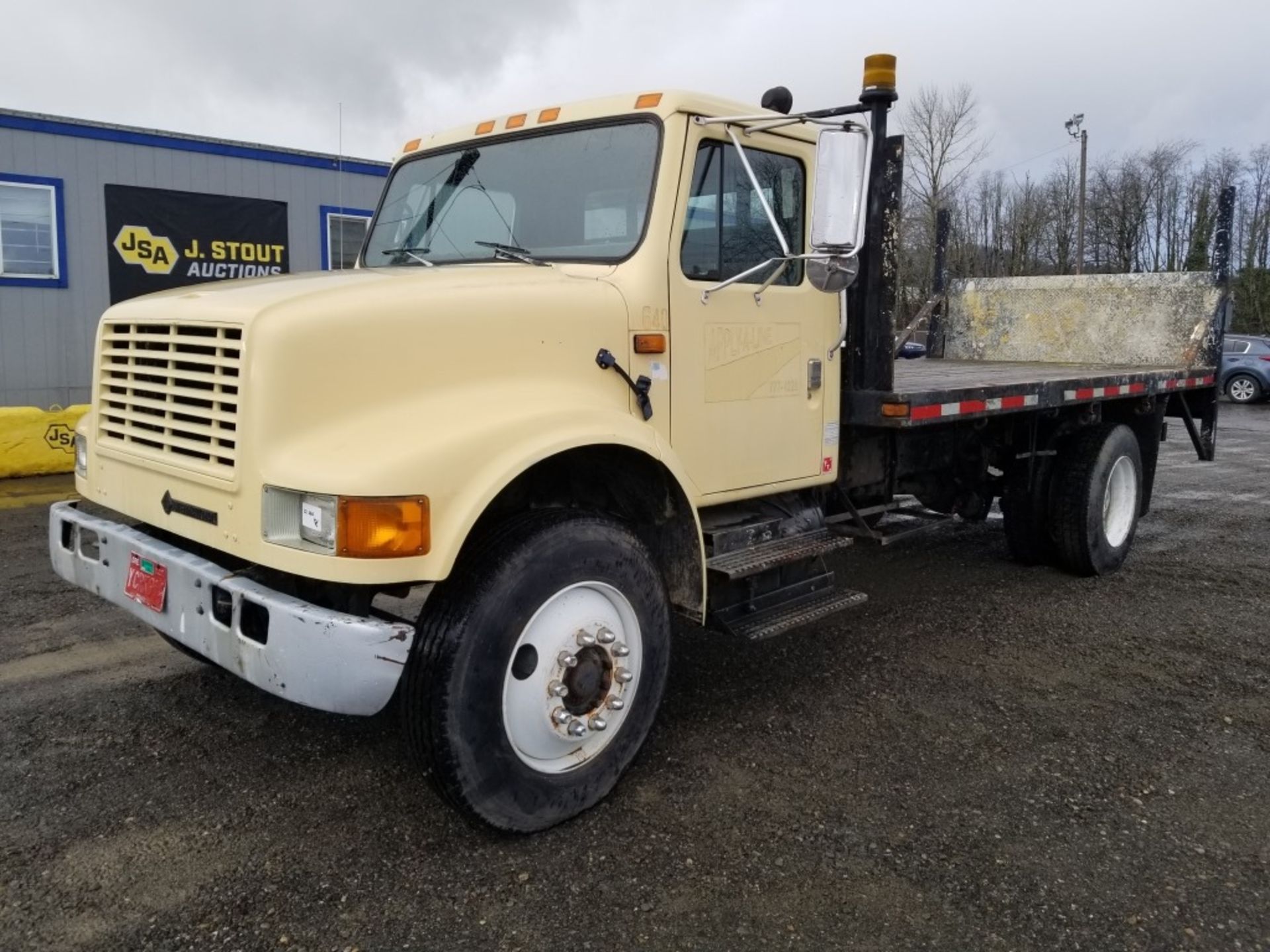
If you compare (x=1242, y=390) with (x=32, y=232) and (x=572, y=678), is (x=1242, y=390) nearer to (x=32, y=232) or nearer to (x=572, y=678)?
(x=32, y=232)

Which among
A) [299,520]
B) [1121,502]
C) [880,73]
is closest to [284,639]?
[299,520]

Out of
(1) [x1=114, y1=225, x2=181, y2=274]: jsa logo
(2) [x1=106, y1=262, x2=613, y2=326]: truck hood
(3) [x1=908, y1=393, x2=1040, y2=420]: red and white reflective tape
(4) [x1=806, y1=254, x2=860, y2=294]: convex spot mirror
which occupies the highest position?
(1) [x1=114, y1=225, x2=181, y2=274]: jsa logo

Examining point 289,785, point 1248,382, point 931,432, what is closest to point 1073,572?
point 931,432

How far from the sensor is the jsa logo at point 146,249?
435 inches

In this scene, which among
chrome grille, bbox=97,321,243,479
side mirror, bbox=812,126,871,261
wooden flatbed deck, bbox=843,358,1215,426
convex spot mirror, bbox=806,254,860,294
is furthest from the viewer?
wooden flatbed deck, bbox=843,358,1215,426

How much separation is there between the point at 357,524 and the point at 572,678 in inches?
35.5

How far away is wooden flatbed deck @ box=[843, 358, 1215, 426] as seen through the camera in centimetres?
449

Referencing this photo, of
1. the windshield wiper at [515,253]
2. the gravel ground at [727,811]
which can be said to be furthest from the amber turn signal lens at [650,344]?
the gravel ground at [727,811]

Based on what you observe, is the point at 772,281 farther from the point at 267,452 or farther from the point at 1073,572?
the point at 1073,572

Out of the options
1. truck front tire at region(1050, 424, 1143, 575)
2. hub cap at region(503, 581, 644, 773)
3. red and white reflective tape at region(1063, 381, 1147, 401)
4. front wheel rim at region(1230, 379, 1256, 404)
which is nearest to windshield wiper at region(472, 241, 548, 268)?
hub cap at region(503, 581, 644, 773)

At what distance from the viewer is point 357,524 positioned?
8.81 feet

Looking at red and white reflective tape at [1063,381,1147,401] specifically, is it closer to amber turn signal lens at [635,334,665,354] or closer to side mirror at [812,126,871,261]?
side mirror at [812,126,871,261]

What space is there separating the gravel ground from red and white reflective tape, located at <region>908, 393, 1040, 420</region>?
3.87 feet

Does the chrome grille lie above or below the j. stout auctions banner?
below
